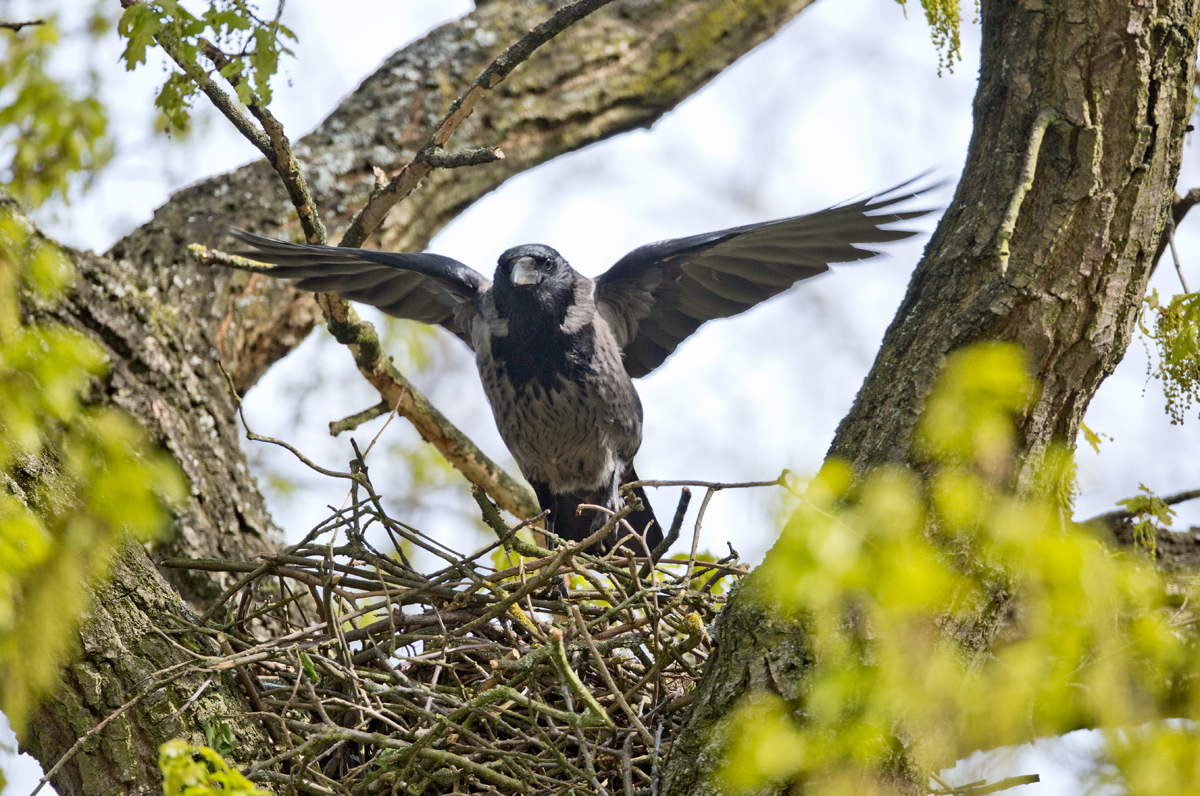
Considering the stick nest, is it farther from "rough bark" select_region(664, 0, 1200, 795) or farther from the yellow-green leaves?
the yellow-green leaves

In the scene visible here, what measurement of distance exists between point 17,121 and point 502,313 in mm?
2433

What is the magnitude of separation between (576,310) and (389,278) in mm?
934

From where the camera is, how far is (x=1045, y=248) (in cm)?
221

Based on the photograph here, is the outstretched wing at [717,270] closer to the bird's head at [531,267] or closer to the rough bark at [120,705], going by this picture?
the bird's head at [531,267]

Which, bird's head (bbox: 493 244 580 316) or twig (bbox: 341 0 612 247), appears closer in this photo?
twig (bbox: 341 0 612 247)

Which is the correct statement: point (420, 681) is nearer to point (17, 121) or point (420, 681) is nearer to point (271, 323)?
point (271, 323)

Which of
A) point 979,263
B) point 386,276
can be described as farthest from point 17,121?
point 979,263

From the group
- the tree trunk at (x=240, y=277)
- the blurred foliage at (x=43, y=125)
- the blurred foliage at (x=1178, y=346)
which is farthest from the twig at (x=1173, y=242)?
the blurred foliage at (x=43, y=125)

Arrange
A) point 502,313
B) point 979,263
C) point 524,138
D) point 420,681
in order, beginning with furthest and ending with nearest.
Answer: point 524,138 < point 502,313 < point 420,681 < point 979,263

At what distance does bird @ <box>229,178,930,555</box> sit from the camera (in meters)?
4.07

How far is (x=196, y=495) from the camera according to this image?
11.9ft

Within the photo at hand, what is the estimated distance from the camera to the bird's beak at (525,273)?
4.10 m

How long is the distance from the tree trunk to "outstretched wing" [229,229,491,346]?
29 cm

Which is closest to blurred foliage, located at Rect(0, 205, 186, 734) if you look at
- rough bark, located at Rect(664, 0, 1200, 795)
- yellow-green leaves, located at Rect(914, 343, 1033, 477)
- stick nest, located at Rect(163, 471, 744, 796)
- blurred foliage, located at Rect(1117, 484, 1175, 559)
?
stick nest, located at Rect(163, 471, 744, 796)
